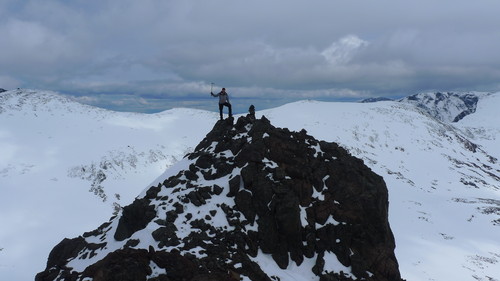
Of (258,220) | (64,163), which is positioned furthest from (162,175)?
(64,163)

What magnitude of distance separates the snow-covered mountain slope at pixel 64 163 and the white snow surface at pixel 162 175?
408 millimetres

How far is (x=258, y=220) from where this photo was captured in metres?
25.0

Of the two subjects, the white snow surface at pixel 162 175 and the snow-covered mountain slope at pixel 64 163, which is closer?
the white snow surface at pixel 162 175

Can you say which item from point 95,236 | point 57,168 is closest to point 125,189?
point 57,168

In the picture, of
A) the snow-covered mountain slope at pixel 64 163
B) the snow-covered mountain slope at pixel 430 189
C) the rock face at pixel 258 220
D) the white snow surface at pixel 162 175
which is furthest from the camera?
the snow-covered mountain slope at pixel 64 163

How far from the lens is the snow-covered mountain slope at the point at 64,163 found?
86938 millimetres

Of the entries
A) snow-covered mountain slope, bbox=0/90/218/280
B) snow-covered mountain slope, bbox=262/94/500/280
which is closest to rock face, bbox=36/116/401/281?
snow-covered mountain slope, bbox=262/94/500/280

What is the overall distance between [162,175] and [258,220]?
39.0 ft

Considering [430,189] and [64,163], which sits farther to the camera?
[64,163]

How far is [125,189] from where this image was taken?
114 metres

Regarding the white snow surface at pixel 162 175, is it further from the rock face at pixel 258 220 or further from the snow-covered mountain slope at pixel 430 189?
the rock face at pixel 258 220

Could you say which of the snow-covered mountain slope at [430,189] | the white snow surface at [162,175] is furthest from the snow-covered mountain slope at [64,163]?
the snow-covered mountain slope at [430,189]

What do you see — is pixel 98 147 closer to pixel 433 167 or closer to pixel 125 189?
pixel 125 189

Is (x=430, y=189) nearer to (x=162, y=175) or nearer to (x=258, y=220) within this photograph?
(x=162, y=175)
